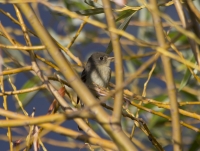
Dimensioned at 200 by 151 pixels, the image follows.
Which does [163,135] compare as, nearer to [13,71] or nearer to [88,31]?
[88,31]

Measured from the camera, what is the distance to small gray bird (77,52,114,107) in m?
3.31

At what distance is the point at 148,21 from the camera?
372 cm

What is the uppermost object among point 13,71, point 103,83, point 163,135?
point 13,71

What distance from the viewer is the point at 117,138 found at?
1120 millimetres

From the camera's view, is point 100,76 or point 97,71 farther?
point 97,71

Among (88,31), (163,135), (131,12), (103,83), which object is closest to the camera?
(131,12)

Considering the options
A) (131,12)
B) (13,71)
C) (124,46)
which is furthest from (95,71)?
(13,71)

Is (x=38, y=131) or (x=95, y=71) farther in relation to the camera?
(x=95, y=71)

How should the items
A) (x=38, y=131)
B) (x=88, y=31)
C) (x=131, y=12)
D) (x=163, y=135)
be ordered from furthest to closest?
(x=88, y=31)
(x=163, y=135)
(x=131, y=12)
(x=38, y=131)

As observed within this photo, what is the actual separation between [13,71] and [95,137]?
1.22ft

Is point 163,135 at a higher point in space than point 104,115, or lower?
lower

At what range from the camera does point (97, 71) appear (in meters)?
3.53

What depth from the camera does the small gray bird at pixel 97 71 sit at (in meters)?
3.31

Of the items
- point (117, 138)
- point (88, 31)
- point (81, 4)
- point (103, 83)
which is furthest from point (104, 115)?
point (88, 31)
